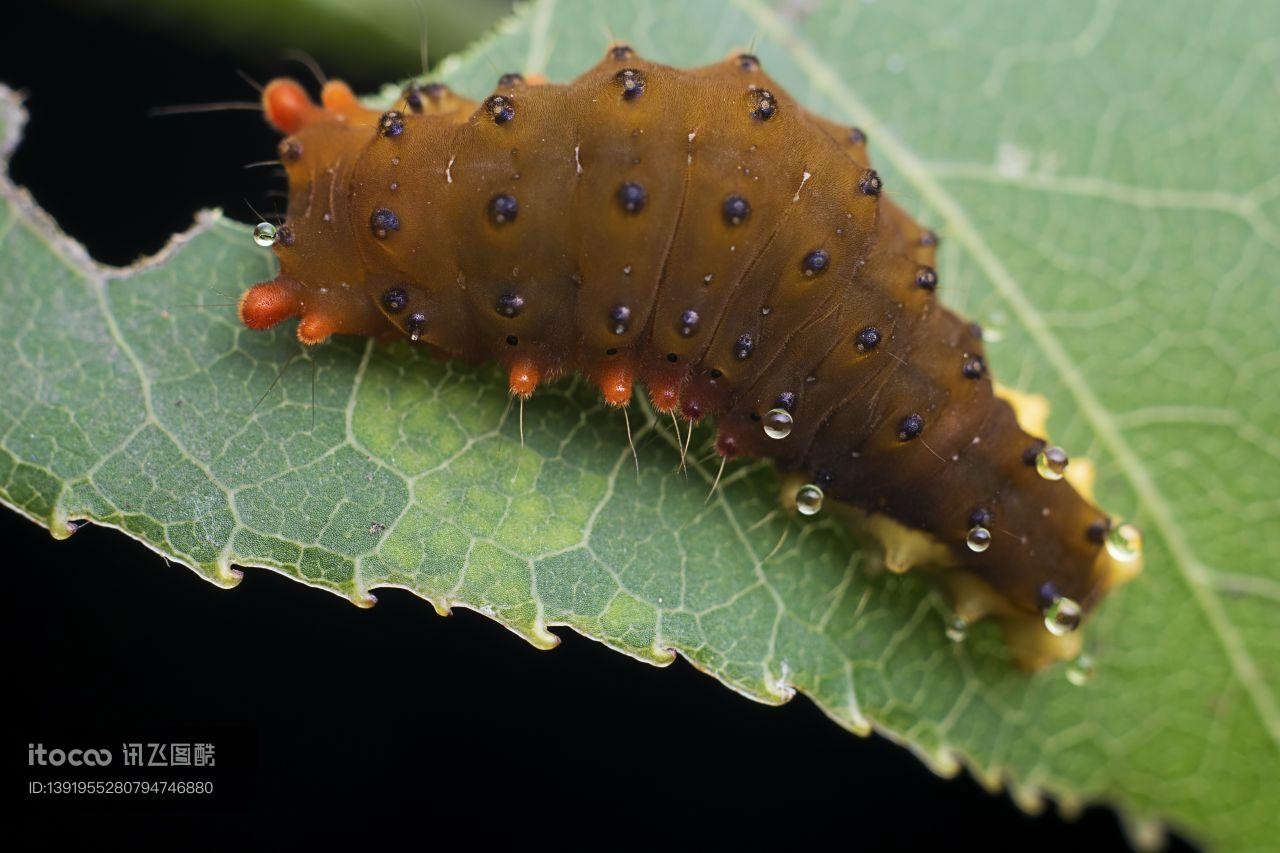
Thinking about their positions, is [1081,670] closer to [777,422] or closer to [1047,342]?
[1047,342]

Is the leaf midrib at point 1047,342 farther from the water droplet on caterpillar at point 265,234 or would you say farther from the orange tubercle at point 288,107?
the water droplet on caterpillar at point 265,234

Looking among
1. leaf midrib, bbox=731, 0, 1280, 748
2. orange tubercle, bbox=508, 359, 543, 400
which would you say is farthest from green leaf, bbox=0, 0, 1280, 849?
orange tubercle, bbox=508, 359, 543, 400

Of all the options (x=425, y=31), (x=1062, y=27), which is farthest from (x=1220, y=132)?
(x=425, y=31)

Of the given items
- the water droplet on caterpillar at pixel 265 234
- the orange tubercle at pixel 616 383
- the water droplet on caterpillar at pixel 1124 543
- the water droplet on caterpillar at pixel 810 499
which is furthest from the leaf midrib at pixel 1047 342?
the water droplet on caterpillar at pixel 265 234

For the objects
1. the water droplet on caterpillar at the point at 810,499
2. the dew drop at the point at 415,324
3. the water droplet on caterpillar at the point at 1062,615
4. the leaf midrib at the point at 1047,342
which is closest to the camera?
the dew drop at the point at 415,324

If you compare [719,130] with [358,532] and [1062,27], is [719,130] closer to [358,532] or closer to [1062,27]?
[358,532]

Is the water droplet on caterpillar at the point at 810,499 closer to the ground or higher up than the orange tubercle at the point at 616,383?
closer to the ground
